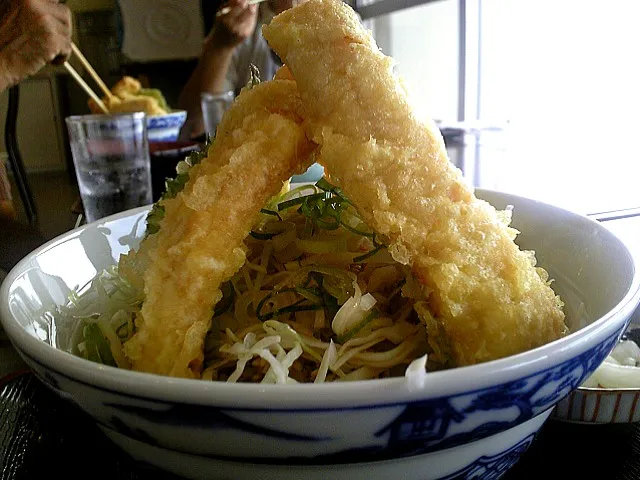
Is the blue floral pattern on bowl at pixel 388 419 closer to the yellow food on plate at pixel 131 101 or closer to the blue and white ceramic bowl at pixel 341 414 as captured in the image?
the blue and white ceramic bowl at pixel 341 414

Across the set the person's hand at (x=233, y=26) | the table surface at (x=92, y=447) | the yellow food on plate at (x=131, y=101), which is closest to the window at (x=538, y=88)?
the table surface at (x=92, y=447)

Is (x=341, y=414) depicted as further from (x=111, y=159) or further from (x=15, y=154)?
(x=15, y=154)

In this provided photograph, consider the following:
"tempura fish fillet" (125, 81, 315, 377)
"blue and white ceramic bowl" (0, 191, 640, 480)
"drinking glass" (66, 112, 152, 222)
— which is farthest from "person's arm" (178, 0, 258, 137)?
"blue and white ceramic bowl" (0, 191, 640, 480)

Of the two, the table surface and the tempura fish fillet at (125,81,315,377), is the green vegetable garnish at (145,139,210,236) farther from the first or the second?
the table surface

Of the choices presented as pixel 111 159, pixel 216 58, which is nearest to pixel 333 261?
pixel 111 159

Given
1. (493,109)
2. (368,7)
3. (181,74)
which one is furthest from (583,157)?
(181,74)
